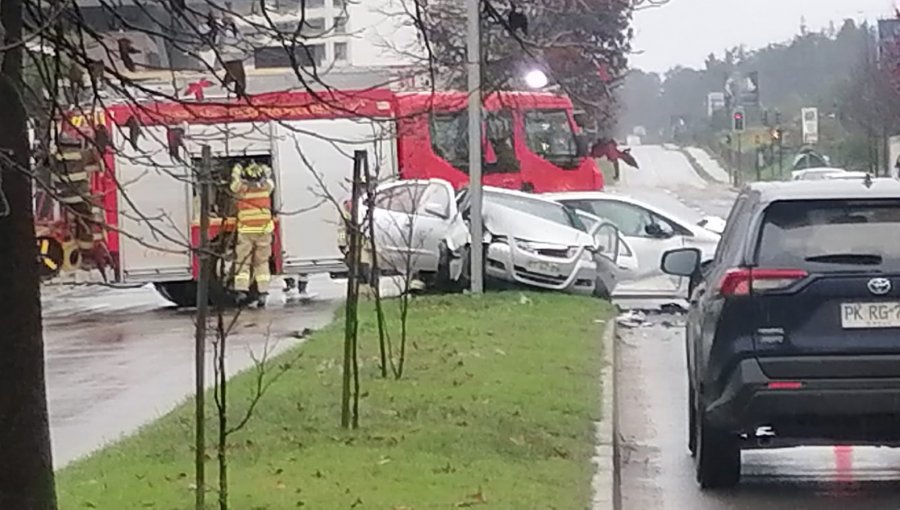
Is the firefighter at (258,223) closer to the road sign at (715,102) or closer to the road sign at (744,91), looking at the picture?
the road sign at (744,91)

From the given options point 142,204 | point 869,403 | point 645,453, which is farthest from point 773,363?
point 142,204

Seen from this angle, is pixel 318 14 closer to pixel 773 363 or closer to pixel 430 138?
pixel 773 363

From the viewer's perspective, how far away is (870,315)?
9.55 meters

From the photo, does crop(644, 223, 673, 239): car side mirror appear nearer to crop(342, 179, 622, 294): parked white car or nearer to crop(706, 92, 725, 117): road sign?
crop(342, 179, 622, 294): parked white car

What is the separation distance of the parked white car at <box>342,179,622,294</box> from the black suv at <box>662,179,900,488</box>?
497 inches

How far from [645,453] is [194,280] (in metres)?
14.7

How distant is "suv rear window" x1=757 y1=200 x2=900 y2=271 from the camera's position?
379 inches

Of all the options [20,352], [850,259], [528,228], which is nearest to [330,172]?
[528,228]

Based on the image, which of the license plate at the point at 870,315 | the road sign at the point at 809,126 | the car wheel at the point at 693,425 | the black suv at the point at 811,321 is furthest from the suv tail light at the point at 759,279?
the road sign at the point at 809,126

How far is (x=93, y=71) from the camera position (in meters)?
5.61

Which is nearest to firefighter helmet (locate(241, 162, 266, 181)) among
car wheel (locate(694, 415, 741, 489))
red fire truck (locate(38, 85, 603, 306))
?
red fire truck (locate(38, 85, 603, 306))

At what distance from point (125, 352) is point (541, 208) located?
21.5 feet

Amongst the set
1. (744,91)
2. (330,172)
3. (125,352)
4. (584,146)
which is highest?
(744,91)

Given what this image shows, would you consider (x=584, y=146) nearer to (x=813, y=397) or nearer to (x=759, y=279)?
(x=759, y=279)
